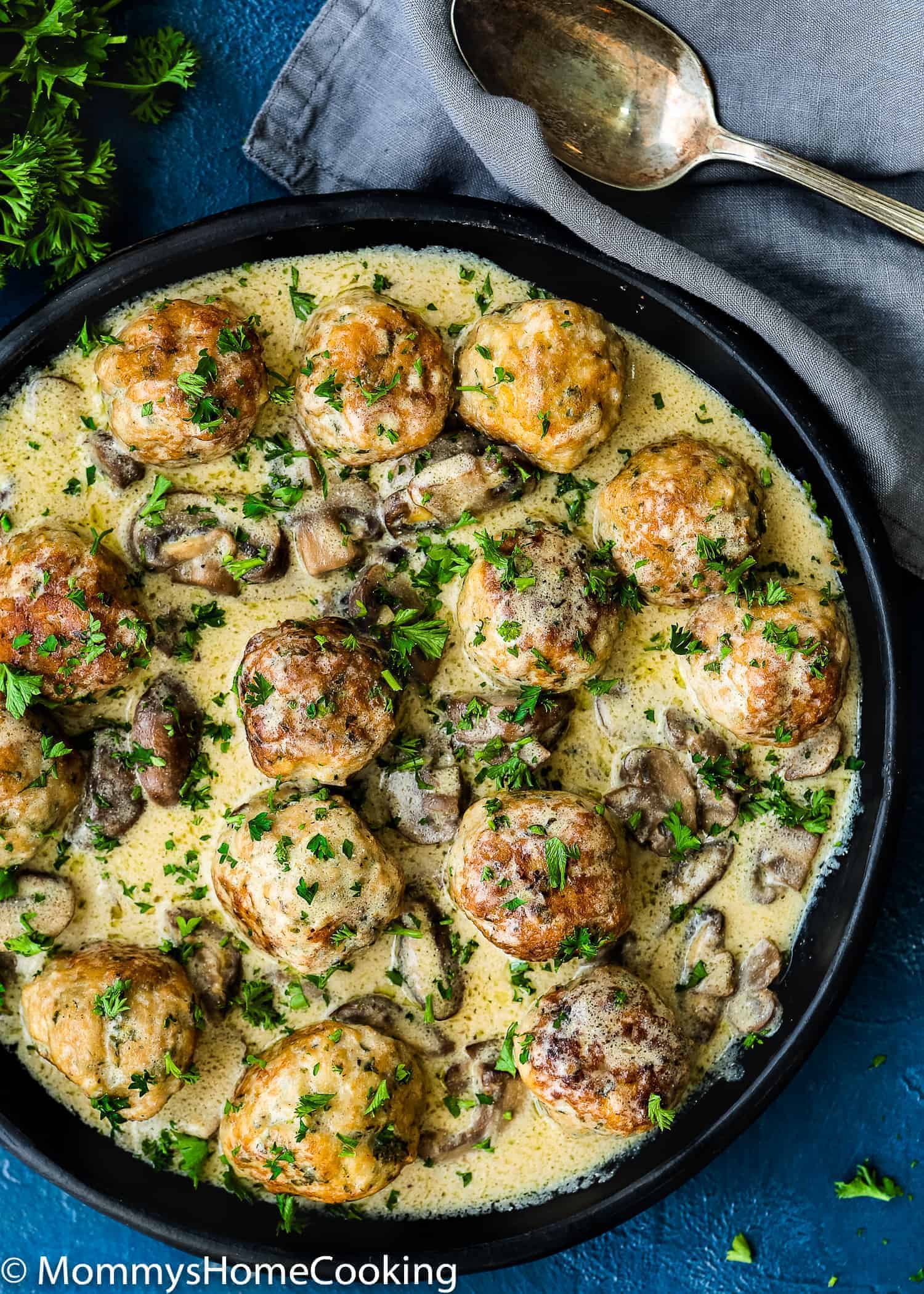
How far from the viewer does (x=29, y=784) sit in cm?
343

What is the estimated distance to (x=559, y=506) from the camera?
3701 mm

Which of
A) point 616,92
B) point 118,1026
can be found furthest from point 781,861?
point 616,92

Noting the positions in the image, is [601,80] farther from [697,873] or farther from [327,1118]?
[327,1118]

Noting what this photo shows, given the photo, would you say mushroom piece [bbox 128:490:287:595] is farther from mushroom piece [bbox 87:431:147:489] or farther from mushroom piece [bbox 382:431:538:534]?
mushroom piece [bbox 382:431:538:534]

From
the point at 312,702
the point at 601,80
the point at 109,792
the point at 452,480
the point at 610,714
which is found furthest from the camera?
the point at 601,80

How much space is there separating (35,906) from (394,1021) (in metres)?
1.24

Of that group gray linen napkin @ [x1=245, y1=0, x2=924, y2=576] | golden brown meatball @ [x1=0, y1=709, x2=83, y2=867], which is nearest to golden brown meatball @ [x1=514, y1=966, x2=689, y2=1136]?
golden brown meatball @ [x1=0, y1=709, x2=83, y2=867]

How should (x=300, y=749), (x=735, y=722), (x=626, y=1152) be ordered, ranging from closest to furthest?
(x=300, y=749)
(x=735, y=722)
(x=626, y=1152)

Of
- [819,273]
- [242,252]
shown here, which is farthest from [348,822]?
[819,273]

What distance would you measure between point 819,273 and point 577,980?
2.58 meters

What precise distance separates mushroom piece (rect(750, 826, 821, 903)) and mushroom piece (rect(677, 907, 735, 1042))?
17 cm

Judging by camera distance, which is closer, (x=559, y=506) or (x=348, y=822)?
(x=348, y=822)

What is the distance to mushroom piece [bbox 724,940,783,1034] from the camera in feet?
12.3

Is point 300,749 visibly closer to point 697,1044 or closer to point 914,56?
point 697,1044
